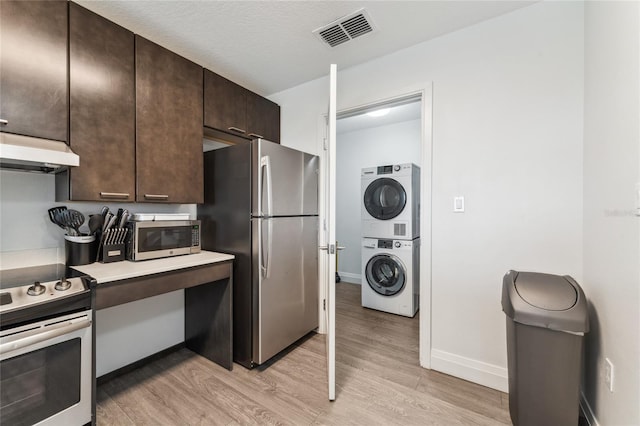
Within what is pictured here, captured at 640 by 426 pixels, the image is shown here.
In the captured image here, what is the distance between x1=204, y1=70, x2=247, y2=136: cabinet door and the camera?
218cm

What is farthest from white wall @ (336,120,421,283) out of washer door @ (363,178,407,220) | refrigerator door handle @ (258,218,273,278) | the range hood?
the range hood

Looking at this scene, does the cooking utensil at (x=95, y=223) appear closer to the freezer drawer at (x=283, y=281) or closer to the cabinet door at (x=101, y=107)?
the cabinet door at (x=101, y=107)

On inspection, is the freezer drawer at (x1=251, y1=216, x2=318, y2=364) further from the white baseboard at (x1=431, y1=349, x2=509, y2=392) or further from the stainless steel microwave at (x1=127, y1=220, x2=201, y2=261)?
the white baseboard at (x1=431, y1=349, x2=509, y2=392)

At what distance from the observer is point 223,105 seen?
90.2 inches

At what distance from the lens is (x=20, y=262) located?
1556 mm

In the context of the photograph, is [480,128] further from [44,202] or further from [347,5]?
[44,202]

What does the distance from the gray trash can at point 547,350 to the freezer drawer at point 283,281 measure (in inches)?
60.3

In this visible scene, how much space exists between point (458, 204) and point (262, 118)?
204 centimetres

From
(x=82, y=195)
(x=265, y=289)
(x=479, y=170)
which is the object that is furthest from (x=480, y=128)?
(x=82, y=195)

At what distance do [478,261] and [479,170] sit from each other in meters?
0.65

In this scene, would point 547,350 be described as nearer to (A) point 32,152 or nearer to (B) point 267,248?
(B) point 267,248

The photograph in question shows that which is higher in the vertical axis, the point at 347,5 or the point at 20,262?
the point at 347,5

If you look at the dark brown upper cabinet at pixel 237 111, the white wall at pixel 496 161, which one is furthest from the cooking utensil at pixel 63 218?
the white wall at pixel 496 161

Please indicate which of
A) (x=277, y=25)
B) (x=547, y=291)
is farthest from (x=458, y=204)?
(x=277, y=25)
